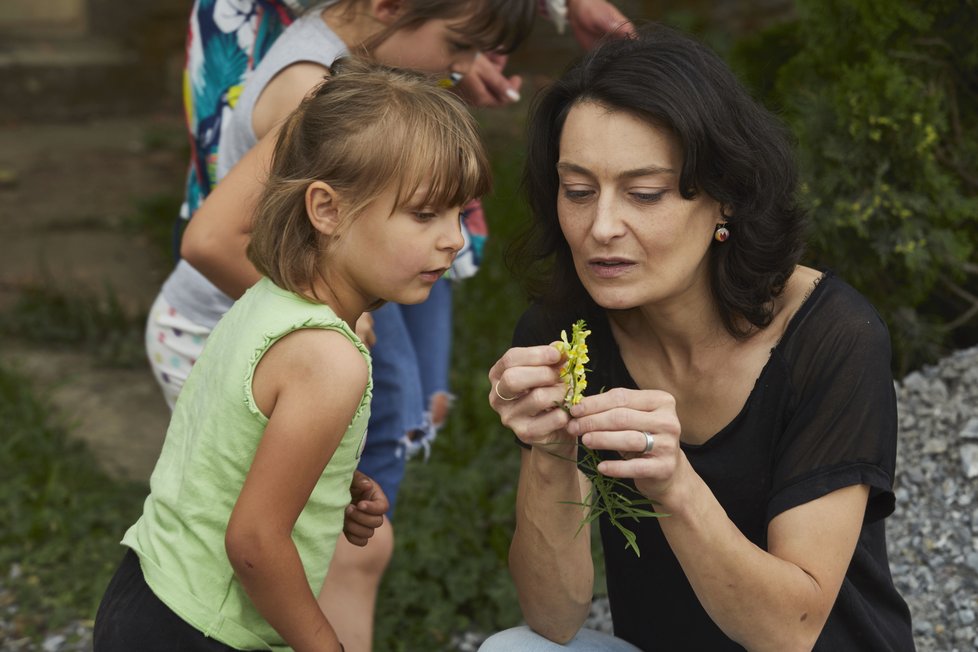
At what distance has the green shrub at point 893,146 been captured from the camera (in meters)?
3.66

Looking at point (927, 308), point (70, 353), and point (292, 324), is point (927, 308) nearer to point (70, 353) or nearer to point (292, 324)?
point (292, 324)

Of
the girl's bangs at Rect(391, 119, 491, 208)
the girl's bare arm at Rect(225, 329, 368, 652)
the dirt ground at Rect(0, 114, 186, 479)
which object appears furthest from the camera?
the dirt ground at Rect(0, 114, 186, 479)

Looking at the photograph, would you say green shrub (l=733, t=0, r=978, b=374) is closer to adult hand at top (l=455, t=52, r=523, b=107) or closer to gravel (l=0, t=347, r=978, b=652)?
gravel (l=0, t=347, r=978, b=652)

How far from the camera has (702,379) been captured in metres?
2.44

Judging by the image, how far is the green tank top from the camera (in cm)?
209

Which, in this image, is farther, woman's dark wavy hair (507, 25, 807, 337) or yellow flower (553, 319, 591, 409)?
woman's dark wavy hair (507, 25, 807, 337)

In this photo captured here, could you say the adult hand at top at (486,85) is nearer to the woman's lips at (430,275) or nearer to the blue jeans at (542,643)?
the woman's lips at (430,275)

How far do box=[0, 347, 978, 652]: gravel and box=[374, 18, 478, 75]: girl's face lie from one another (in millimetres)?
1558

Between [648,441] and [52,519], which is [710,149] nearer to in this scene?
[648,441]

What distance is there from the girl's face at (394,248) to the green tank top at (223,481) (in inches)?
4.4

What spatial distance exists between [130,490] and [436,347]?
1406mm

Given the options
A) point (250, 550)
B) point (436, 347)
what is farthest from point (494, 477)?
point (250, 550)

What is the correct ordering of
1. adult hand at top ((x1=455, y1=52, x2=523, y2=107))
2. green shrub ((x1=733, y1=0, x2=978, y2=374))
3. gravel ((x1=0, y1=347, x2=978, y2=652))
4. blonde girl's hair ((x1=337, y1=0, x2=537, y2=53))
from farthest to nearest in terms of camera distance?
green shrub ((x1=733, y1=0, x2=978, y2=374)), adult hand at top ((x1=455, y1=52, x2=523, y2=107)), gravel ((x1=0, y1=347, x2=978, y2=652)), blonde girl's hair ((x1=337, y1=0, x2=537, y2=53))

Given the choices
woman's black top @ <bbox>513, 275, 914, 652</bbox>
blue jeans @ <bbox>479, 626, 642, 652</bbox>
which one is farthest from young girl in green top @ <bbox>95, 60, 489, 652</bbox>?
woman's black top @ <bbox>513, 275, 914, 652</bbox>
